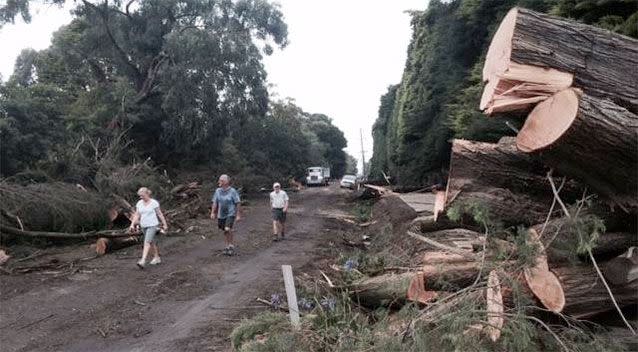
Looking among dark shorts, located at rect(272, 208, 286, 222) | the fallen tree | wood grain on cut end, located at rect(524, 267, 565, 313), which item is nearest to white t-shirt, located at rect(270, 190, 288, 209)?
dark shorts, located at rect(272, 208, 286, 222)

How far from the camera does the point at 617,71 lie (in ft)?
13.9

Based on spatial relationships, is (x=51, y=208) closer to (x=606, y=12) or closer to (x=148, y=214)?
(x=148, y=214)

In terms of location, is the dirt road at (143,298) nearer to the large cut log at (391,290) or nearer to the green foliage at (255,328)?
the green foliage at (255,328)

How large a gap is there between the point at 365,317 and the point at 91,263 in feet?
22.3

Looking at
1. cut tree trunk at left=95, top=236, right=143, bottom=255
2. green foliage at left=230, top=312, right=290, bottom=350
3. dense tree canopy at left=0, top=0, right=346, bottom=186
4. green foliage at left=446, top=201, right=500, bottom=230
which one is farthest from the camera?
dense tree canopy at left=0, top=0, right=346, bottom=186

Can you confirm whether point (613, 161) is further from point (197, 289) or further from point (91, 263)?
point (91, 263)

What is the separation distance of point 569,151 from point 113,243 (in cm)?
1056

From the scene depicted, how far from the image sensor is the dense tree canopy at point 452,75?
9266mm

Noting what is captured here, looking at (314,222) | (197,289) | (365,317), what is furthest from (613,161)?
(314,222)

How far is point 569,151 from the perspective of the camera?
12.3ft

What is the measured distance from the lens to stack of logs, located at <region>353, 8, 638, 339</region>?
366cm

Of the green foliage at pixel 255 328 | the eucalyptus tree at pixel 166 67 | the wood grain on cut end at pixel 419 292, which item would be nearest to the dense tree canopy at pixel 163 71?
the eucalyptus tree at pixel 166 67

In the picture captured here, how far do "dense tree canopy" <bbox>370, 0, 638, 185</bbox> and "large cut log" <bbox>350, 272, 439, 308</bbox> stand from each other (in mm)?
4990

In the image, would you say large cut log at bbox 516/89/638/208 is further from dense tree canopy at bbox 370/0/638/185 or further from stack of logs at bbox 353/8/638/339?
dense tree canopy at bbox 370/0/638/185
